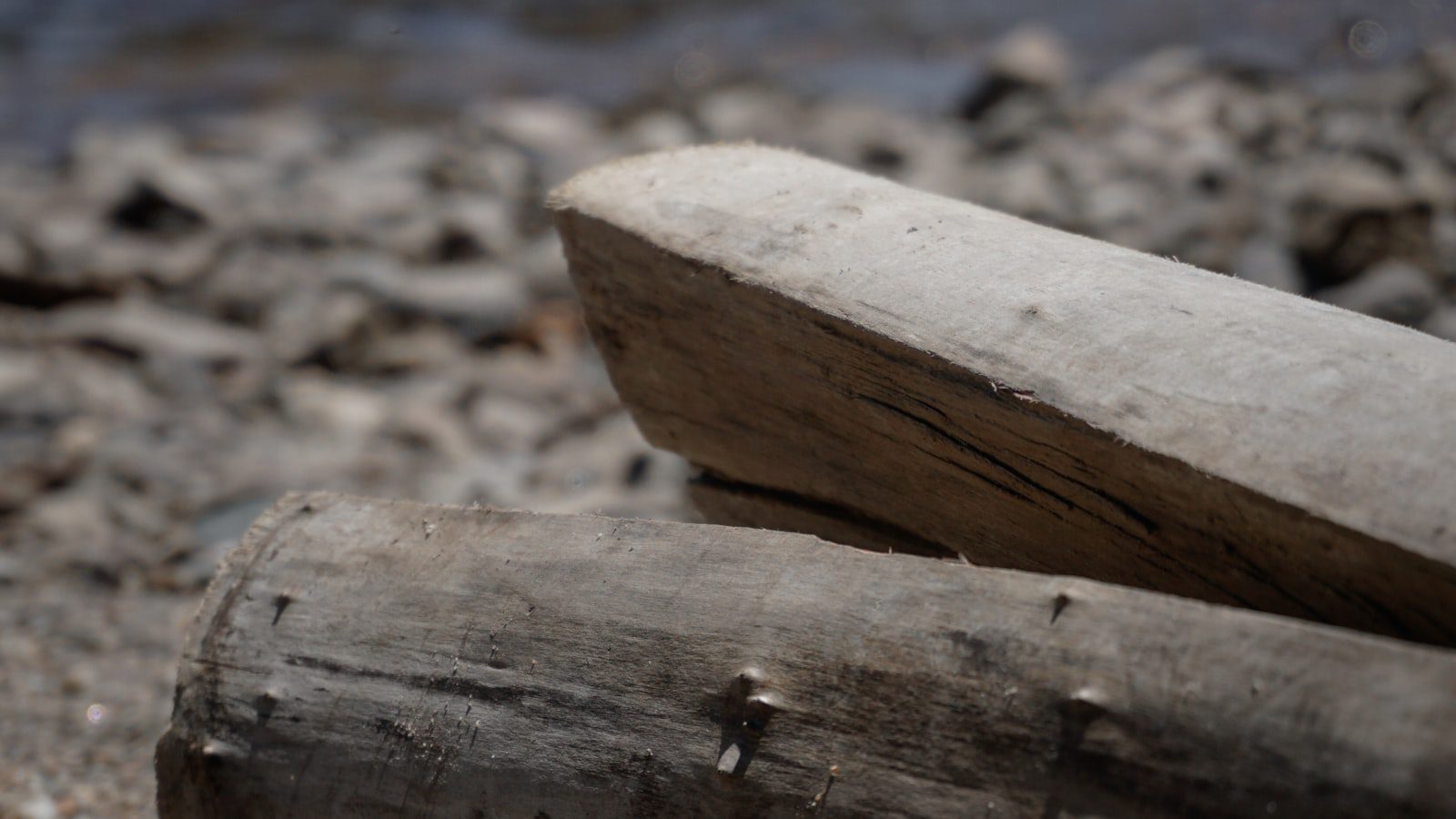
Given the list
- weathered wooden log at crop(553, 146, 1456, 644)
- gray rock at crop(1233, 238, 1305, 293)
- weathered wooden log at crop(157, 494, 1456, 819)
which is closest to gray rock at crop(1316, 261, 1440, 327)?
gray rock at crop(1233, 238, 1305, 293)

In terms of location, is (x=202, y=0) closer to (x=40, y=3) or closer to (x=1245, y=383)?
(x=40, y=3)

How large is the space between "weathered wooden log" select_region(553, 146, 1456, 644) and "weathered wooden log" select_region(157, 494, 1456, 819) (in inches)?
5.0

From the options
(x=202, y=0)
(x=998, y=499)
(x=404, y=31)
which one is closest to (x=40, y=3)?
(x=202, y=0)

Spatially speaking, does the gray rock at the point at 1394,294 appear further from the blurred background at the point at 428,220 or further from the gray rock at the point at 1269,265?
the gray rock at the point at 1269,265

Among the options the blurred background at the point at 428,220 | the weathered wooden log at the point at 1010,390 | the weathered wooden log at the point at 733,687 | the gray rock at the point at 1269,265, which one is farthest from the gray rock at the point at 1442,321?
the weathered wooden log at the point at 733,687

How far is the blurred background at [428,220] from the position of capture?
3637 millimetres

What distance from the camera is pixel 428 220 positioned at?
568 cm

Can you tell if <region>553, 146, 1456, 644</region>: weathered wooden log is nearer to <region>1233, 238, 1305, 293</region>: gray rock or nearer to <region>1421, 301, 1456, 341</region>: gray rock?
<region>1421, 301, 1456, 341</region>: gray rock

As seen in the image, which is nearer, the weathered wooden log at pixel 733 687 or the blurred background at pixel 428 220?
the weathered wooden log at pixel 733 687

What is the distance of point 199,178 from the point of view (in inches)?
237

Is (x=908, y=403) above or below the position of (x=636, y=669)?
above

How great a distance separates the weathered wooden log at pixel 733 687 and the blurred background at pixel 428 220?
1.32m

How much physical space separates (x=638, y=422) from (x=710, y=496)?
0.53ft

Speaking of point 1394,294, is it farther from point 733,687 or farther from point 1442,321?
point 733,687
